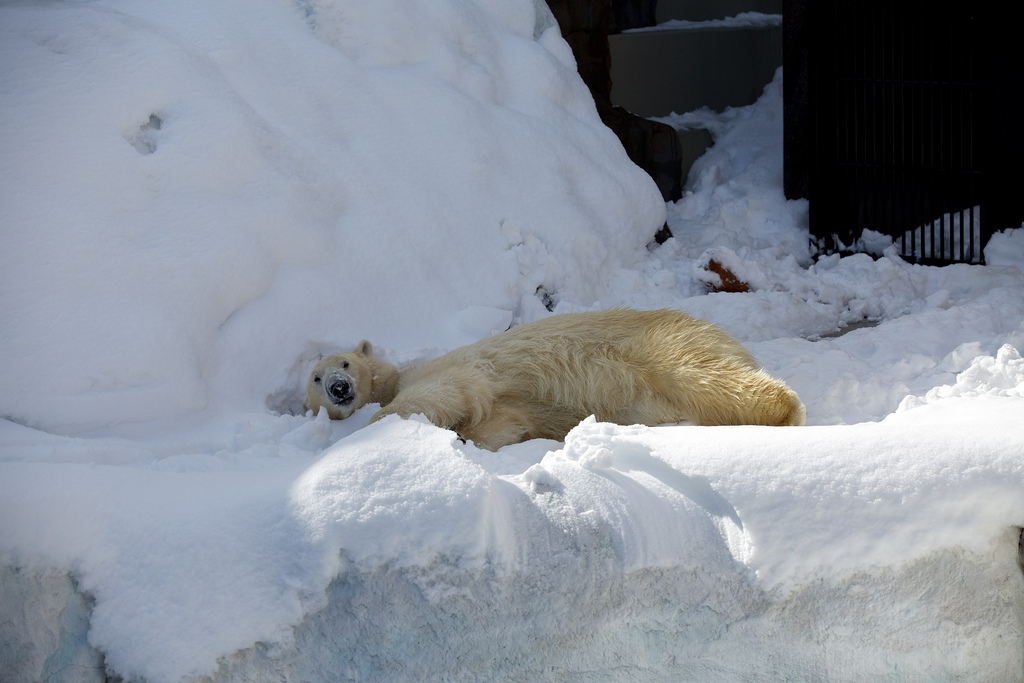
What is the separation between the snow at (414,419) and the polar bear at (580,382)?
1.04 feet

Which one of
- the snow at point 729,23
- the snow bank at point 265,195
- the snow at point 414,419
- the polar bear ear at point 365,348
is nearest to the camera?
the snow at point 414,419

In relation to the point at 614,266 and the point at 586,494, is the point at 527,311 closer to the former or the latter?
the point at 614,266

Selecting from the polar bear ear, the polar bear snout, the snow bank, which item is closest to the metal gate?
the snow bank

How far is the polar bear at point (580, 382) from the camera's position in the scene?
308 cm

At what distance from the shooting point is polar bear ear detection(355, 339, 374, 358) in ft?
12.1

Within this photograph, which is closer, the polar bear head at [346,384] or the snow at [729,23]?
the polar bear head at [346,384]

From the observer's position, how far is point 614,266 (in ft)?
17.0

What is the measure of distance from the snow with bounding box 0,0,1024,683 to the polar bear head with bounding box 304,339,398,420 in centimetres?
13

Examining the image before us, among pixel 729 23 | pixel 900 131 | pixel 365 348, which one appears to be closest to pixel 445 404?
pixel 365 348

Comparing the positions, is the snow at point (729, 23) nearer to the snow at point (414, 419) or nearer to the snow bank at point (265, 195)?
the snow at point (414, 419)

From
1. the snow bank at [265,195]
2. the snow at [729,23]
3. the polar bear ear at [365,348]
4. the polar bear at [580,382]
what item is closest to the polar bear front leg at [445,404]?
the polar bear at [580,382]

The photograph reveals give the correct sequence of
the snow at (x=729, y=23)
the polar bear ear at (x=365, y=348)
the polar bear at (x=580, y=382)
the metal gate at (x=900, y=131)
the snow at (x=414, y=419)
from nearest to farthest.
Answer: the snow at (x=414, y=419), the polar bear at (x=580, y=382), the polar bear ear at (x=365, y=348), the metal gate at (x=900, y=131), the snow at (x=729, y=23)

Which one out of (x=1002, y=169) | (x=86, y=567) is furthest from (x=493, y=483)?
(x=1002, y=169)

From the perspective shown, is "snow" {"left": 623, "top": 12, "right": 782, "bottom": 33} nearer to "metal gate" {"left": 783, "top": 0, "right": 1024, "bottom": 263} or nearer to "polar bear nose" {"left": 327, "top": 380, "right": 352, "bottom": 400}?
"metal gate" {"left": 783, "top": 0, "right": 1024, "bottom": 263}
